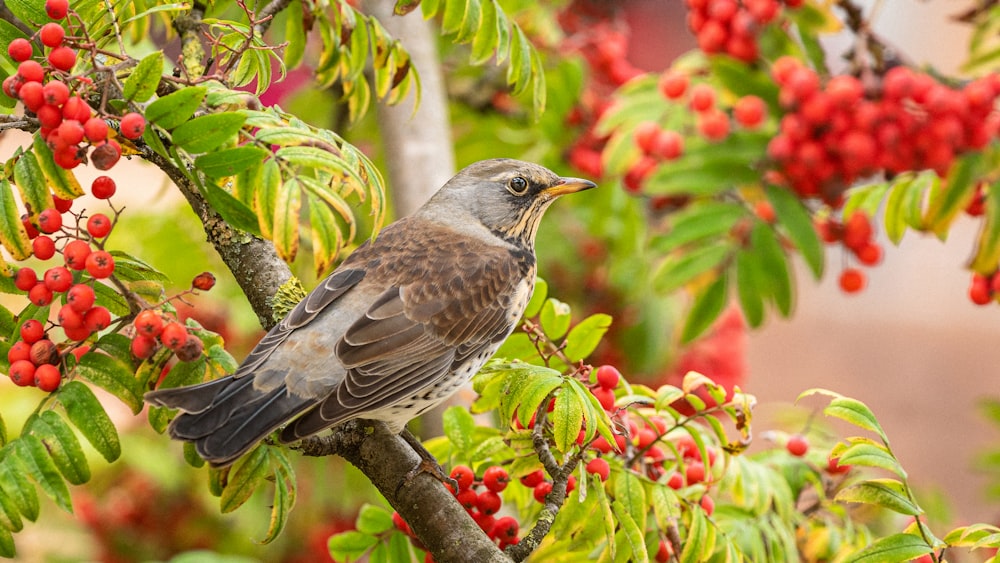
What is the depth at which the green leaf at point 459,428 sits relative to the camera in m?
1.77

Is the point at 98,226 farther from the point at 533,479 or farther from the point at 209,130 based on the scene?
the point at 533,479

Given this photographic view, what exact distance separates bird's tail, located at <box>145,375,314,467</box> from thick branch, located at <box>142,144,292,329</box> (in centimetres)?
21

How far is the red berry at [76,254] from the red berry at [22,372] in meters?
0.16

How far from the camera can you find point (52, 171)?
54.6 inches

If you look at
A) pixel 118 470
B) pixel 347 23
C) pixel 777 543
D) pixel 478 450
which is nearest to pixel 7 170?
pixel 347 23

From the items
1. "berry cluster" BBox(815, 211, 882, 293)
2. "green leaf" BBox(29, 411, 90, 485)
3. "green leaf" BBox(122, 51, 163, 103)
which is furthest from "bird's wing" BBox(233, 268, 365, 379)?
"berry cluster" BBox(815, 211, 882, 293)

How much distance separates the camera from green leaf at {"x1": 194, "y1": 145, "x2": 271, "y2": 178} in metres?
1.40

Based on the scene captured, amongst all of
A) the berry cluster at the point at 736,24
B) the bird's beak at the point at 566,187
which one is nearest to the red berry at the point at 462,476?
the bird's beak at the point at 566,187

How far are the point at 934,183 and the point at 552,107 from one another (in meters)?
1.25

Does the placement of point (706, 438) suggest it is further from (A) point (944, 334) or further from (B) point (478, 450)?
(A) point (944, 334)

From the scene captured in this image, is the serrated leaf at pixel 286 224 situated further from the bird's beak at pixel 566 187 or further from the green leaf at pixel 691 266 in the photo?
the green leaf at pixel 691 266

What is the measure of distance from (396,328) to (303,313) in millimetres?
219

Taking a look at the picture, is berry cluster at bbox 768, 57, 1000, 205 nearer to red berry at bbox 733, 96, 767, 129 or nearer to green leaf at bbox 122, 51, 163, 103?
red berry at bbox 733, 96, 767, 129

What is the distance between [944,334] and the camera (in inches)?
268
